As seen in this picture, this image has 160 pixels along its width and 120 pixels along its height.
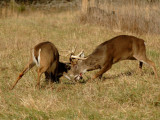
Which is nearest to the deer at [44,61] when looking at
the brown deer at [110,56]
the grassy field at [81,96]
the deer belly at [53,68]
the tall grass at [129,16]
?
the deer belly at [53,68]

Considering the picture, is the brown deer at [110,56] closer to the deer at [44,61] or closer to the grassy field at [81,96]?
the grassy field at [81,96]

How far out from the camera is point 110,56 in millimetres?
6945

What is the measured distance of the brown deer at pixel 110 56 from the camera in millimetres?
6961

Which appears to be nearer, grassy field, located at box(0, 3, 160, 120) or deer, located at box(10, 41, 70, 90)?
grassy field, located at box(0, 3, 160, 120)

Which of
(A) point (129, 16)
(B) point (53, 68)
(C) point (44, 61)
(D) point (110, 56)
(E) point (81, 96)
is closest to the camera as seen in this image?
(E) point (81, 96)

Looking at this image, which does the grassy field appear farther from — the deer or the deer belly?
the deer belly

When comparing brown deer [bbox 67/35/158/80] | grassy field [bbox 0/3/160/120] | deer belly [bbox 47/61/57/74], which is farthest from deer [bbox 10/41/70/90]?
brown deer [bbox 67/35/158/80]

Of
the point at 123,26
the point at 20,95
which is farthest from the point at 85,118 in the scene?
the point at 123,26

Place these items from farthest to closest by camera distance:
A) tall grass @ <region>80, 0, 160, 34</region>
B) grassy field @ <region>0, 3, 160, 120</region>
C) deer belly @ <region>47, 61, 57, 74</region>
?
1. tall grass @ <region>80, 0, 160, 34</region>
2. deer belly @ <region>47, 61, 57, 74</region>
3. grassy field @ <region>0, 3, 160, 120</region>

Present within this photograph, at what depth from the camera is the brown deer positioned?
22.8 feet

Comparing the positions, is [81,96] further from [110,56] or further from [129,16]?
[129,16]

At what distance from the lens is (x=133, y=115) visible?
14.7 ft

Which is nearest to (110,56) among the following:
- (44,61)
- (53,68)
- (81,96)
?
(53,68)

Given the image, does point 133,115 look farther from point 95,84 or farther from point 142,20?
point 142,20
